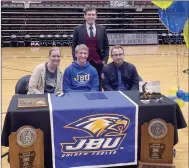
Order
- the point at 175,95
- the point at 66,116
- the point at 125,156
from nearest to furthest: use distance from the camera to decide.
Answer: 1. the point at 66,116
2. the point at 125,156
3. the point at 175,95

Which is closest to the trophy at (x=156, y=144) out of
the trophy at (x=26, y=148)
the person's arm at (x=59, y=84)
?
the trophy at (x=26, y=148)

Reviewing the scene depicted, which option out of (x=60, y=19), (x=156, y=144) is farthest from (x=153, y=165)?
(x=60, y=19)

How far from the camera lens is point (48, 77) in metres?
2.74

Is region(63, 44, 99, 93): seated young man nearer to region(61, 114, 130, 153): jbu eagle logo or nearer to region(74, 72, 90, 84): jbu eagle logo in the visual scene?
region(74, 72, 90, 84): jbu eagle logo

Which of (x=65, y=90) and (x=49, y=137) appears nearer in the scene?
(x=49, y=137)

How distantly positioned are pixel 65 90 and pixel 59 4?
9343mm

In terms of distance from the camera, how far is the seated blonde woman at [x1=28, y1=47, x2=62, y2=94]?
2680mm

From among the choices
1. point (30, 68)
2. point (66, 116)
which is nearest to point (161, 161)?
point (66, 116)

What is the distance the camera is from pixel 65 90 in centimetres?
280

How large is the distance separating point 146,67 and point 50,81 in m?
4.81

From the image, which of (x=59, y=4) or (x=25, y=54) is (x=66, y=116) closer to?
(x=25, y=54)

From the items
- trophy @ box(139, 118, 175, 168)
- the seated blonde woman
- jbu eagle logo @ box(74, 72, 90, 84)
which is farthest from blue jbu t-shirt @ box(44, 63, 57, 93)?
trophy @ box(139, 118, 175, 168)

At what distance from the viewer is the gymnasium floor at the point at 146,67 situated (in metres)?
3.27

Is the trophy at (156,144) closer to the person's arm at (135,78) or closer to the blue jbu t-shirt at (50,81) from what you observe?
the person's arm at (135,78)
